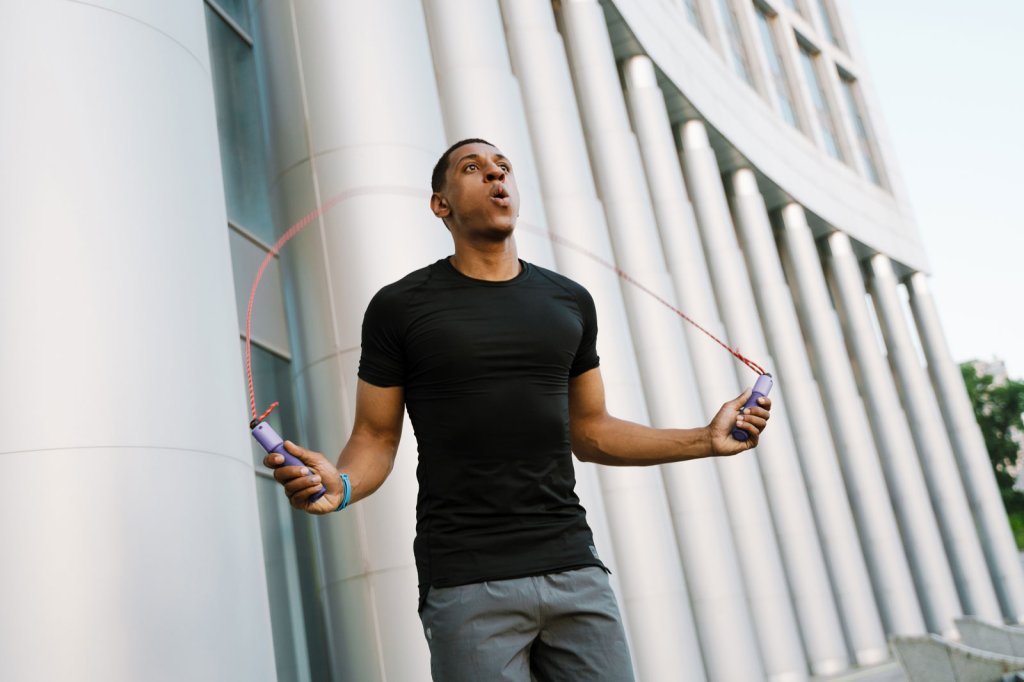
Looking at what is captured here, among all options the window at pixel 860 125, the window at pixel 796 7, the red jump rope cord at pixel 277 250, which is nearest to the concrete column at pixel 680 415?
the red jump rope cord at pixel 277 250

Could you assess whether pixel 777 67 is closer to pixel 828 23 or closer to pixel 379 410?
pixel 828 23

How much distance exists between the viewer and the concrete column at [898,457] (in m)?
25.0

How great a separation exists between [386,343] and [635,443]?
0.82 metres

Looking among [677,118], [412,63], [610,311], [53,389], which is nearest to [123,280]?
[53,389]

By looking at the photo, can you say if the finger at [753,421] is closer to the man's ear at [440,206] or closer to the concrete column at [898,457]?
the man's ear at [440,206]

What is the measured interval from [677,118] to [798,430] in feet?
21.9

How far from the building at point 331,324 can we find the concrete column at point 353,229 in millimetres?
24

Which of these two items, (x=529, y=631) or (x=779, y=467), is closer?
(x=529, y=631)

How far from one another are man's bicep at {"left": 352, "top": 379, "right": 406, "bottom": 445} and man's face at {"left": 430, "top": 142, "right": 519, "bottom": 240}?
1.67ft

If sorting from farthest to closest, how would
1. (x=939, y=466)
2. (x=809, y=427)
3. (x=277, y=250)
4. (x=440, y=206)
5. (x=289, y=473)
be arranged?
1. (x=939, y=466)
2. (x=809, y=427)
3. (x=277, y=250)
4. (x=440, y=206)
5. (x=289, y=473)

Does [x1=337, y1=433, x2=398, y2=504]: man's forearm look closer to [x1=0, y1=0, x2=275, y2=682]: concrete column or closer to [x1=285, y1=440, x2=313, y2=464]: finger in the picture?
[x1=285, y1=440, x2=313, y2=464]: finger

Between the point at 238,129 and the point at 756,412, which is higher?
the point at 238,129

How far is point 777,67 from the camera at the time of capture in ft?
94.5

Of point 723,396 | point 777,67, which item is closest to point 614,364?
point 723,396
